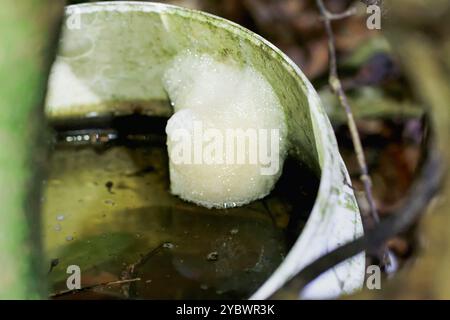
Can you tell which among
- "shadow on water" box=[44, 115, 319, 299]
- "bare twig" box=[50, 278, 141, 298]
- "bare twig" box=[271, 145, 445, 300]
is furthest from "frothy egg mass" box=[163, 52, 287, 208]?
"bare twig" box=[271, 145, 445, 300]

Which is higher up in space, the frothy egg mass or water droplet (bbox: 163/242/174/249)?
the frothy egg mass

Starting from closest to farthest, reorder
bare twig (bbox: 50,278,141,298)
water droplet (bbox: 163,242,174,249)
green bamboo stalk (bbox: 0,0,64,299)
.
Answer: green bamboo stalk (bbox: 0,0,64,299) < bare twig (bbox: 50,278,141,298) < water droplet (bbox: 163,242,174,249)

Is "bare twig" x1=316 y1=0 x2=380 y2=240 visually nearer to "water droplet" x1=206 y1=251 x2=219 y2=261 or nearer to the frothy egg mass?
the frothy egg mass

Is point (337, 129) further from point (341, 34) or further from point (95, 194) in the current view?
point (95, 194)

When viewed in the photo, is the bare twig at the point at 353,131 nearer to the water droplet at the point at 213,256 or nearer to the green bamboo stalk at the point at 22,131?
the water droplet at the point at 213,256

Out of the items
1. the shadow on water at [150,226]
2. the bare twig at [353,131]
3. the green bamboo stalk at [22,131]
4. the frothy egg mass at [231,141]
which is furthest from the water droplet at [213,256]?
the green bamboo stalk at [22,131]

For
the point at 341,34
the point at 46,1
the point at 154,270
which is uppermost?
the point at 341,34

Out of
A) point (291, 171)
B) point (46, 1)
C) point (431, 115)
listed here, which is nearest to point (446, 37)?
point (431, 115)
